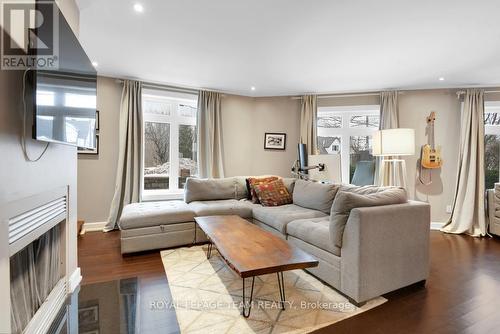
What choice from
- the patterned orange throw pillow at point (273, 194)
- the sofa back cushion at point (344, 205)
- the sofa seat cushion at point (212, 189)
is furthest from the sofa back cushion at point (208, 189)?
the sofa back cushion at point (344, 205)

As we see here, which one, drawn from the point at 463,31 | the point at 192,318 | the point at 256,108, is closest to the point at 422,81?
the point at 463,31

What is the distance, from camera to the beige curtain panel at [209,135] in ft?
14.9

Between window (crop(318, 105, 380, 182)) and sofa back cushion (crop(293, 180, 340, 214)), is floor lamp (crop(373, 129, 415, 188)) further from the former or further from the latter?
window (crop(318, 105, 380, 182))

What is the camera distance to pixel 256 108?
16.5ft

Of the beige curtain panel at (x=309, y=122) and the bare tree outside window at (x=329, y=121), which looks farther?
the bare tree outside window at (x=329, y=121)

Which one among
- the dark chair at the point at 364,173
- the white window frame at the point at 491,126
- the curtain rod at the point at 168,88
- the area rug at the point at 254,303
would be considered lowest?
the area rug at the point at 254,303

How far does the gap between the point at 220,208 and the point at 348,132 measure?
3040 mm

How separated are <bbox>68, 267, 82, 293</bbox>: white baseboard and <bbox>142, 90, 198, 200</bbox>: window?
206 cm

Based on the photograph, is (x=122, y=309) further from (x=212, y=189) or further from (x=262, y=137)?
(x=262, y=137)

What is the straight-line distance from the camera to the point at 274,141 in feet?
16.4

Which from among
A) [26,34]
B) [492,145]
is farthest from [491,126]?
[26,34]

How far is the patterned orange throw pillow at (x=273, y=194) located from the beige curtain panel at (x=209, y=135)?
1.16 meters

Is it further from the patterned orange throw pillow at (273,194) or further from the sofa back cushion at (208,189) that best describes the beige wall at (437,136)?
the sofa back cushion at (208,189)

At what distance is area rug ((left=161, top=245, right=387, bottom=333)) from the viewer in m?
1.67
